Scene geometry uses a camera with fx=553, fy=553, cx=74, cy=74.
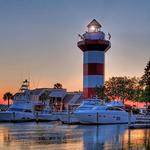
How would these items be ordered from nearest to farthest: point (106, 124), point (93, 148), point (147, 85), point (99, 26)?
point (93, 148) < point (106, 124) < point (147, 85) < point (99, 26)

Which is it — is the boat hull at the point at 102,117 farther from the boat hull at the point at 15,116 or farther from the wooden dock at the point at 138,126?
the boat hull at the point at 15,116

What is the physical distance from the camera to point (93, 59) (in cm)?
10838

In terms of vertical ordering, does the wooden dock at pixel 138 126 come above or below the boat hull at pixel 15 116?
below

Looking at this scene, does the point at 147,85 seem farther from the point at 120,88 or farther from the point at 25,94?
the point at 25,94

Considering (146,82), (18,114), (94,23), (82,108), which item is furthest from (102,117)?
(94,23)

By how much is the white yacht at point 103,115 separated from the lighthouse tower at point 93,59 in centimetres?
1523

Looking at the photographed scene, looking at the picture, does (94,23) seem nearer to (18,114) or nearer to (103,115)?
(18,114)

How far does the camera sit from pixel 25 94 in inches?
5482

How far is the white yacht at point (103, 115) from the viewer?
300 ft

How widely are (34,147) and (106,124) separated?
152ft

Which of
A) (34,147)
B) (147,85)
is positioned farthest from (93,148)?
(147,85)

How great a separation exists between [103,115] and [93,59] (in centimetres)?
1895

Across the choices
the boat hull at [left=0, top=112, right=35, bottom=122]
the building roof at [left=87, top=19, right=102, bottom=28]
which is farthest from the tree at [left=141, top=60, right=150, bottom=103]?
the boat hull at [left=0, top=112, right=35, bottom=122]

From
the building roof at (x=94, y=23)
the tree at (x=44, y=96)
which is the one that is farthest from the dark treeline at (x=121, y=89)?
the tree at (x=44, y=96)
